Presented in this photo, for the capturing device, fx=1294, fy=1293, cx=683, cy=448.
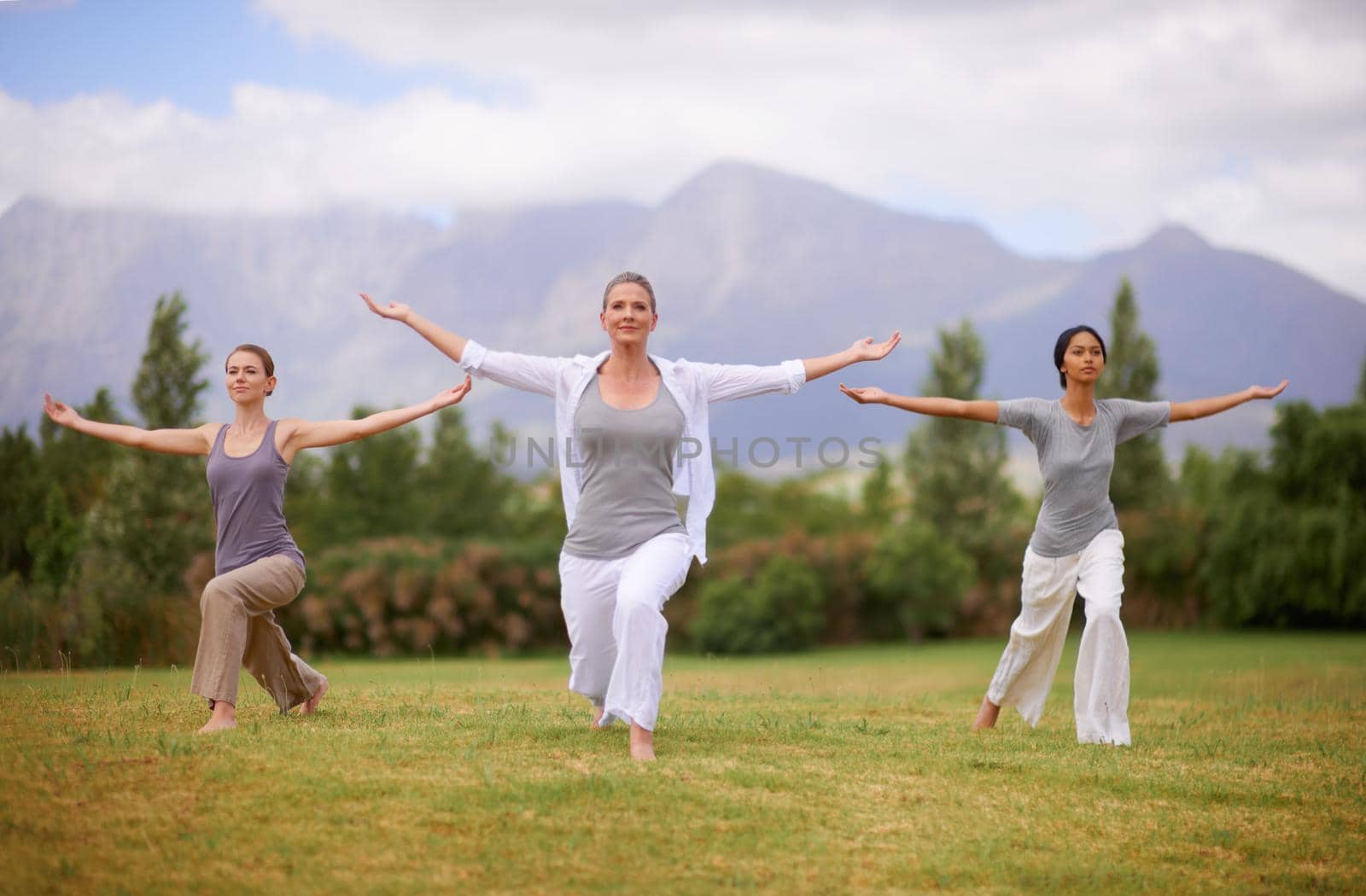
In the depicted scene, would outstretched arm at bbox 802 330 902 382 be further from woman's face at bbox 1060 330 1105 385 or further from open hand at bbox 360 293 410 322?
open hand at bbox 360 293 410 322

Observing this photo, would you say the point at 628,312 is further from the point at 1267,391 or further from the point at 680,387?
the point at 1267,391

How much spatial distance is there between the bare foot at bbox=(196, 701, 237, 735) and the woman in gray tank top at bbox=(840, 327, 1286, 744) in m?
4.52

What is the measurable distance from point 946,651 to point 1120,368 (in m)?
21.0

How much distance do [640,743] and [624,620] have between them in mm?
732

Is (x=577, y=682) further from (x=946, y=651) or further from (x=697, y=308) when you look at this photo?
(x=697, y=308)

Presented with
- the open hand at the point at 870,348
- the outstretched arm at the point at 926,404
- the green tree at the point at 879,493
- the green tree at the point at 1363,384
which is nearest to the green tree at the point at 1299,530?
the green tree at the point at 1363,384

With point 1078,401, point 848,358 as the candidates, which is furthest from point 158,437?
point 1078,401

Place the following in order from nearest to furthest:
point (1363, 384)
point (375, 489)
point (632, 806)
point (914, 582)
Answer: point (632, 806) → point (914, 582) → point (1363, 384) → point (375, 489)

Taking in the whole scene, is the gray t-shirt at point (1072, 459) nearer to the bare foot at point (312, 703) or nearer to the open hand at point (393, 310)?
the open hand at point (393, 310)

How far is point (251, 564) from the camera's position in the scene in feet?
26.8

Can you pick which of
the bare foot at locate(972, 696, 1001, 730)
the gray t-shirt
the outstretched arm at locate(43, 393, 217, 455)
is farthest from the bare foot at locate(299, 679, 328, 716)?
the gray t-shirt

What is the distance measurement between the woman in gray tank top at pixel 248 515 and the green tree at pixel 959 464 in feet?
129

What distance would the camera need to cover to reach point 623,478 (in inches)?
299

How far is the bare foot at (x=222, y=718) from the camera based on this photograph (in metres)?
7.85
